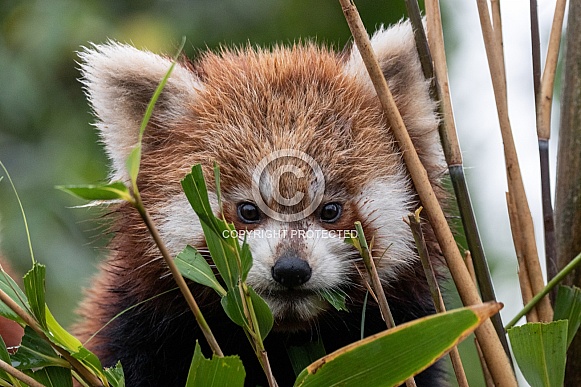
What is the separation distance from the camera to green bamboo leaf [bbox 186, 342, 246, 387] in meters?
1.29

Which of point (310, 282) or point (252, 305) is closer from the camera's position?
point (252, 305)

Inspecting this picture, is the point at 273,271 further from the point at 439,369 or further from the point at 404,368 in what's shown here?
the point at 439,369

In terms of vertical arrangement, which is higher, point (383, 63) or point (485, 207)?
point (383, 63)

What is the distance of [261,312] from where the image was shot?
56.1 inches

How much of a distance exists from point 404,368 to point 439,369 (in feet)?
3.52

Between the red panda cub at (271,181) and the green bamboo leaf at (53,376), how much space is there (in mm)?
478

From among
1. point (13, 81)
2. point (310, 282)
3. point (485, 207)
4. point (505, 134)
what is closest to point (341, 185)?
point (310, 282)

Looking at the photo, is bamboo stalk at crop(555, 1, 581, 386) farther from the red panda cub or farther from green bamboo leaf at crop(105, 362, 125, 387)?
green bamboo leaf at crop(105, 362, 125, 387)

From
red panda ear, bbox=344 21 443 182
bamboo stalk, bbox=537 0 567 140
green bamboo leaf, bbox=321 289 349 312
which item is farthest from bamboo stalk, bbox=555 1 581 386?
green bamboo leaf, bbox=321 289 349 312

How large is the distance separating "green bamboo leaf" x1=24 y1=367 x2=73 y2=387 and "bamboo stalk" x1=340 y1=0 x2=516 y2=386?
708mm

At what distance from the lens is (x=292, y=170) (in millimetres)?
1876

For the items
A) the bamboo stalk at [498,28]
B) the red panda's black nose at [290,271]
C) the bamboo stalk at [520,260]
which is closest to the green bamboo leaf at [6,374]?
the red panda's black nose at [290,271]

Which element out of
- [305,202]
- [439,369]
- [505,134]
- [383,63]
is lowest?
[439,369]

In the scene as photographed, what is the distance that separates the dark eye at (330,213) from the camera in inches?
75.2
